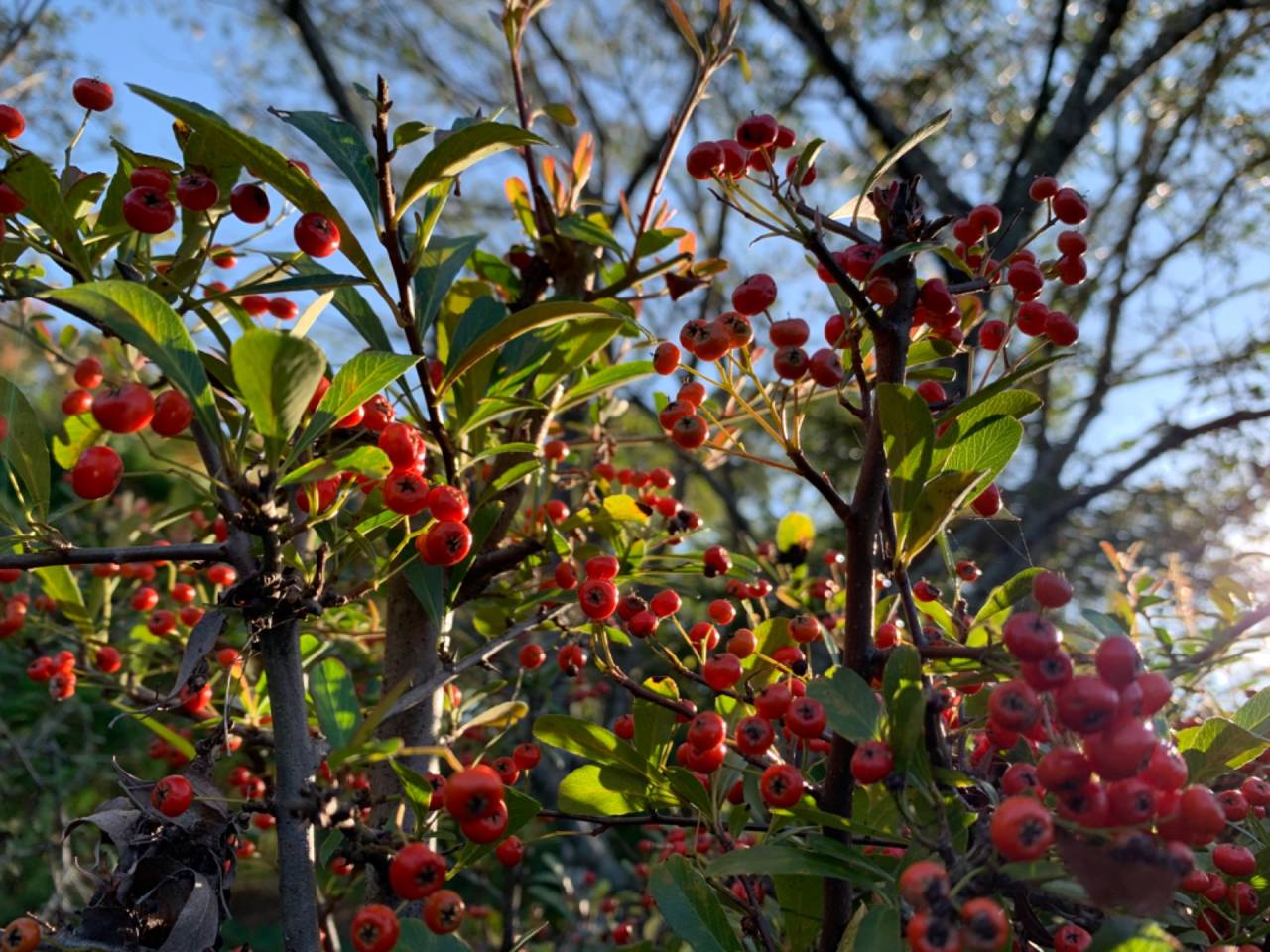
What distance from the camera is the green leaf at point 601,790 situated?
1.46 meters

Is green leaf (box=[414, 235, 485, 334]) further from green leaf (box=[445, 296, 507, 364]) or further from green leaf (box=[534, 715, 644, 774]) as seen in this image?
green leaf (box=[534, 715, 644, 774])

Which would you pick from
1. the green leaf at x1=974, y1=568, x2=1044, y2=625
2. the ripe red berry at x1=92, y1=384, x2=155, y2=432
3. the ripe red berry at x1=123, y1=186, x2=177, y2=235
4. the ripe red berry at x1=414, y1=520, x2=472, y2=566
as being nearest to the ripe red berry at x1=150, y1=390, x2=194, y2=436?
the ripe red berry at x1=92, y1=384, x2=155, y2=432

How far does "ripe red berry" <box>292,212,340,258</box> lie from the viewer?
52.0 inches

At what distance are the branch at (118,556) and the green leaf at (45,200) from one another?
435 millimetres

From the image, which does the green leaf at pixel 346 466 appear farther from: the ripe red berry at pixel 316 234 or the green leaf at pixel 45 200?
the green leaf at pixel 45 200

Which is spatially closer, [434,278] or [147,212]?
[147,212]

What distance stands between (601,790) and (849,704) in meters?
0.57

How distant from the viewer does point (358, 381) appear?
1.23 m

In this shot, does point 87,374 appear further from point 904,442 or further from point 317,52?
point 317,52

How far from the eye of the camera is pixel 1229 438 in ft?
21.0

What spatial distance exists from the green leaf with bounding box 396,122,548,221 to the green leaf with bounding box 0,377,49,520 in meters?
0.69

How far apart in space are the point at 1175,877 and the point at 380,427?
1.21 metres

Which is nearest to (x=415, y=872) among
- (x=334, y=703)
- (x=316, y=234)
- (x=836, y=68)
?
(x=334, y=703)

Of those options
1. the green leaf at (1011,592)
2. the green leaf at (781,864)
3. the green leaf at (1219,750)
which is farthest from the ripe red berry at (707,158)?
the green leaf at (1219,750)
